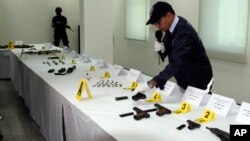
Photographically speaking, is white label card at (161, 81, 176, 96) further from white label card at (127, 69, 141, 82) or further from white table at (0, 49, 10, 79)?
white table at (0, 49, 10, 79)

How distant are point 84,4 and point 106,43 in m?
0.77

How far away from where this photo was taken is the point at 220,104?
5.51 ft

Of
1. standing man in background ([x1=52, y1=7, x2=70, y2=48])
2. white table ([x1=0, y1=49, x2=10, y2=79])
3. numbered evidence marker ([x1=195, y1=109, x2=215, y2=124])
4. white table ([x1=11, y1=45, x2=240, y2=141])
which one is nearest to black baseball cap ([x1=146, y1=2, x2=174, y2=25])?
white table ([x1=11, y1=45, x2=240, y2=141])

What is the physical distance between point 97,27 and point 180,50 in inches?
130

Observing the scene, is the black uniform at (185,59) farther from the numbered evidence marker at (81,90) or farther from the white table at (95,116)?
the numbered evidence marker at (81,90)

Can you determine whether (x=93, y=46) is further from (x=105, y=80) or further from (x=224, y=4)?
(x=105, y=80)

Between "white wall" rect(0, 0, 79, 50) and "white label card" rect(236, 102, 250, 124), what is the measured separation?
6.83 m

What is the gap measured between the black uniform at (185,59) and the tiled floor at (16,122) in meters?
1.64

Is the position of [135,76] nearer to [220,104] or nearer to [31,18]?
[220,104]

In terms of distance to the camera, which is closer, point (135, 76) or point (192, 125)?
point (192, 125)

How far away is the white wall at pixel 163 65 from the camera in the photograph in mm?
4129

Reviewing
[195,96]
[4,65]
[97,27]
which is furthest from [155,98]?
[4,65]

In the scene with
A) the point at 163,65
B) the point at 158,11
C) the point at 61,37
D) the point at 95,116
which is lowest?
the point at 163,65

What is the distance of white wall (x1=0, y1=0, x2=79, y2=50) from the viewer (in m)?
7.33
